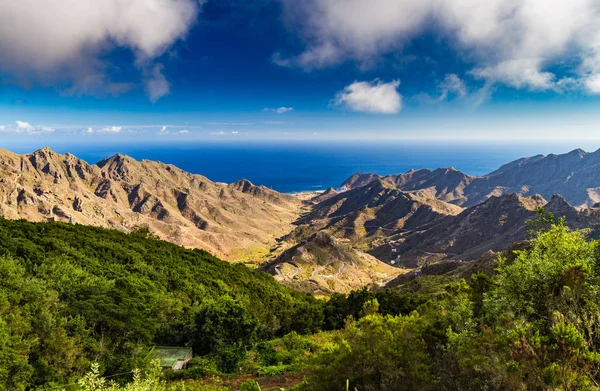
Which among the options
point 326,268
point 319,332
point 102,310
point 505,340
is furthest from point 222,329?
point 326,268

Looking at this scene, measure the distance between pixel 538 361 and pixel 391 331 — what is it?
6553 millimetres

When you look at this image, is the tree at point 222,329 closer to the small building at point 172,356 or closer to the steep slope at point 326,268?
the small building at point 172,356

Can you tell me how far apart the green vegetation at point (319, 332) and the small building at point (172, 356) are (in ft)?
4.53

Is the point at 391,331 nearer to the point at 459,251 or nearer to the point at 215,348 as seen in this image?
the point at 215,348

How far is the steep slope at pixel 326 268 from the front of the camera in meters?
128

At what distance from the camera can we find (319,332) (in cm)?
4634

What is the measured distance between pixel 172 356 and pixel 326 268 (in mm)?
120628

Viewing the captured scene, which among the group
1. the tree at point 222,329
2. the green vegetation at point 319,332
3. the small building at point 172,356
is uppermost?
the green vegetation at point 319,332

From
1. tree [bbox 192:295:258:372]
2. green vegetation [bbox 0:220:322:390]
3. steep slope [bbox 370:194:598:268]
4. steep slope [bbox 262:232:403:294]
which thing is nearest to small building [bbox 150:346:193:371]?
green vegetation [bbox 0:220:322:390]

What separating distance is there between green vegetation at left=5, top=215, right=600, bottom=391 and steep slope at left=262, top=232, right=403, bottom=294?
254 ft

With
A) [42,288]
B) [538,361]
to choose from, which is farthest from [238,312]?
[538,361]

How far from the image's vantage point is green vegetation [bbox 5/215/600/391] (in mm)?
12320

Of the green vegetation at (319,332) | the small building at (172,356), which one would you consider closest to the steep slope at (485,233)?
the green vegetation at (319,332)

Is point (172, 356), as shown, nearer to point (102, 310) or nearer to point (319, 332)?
point (102, 310)
